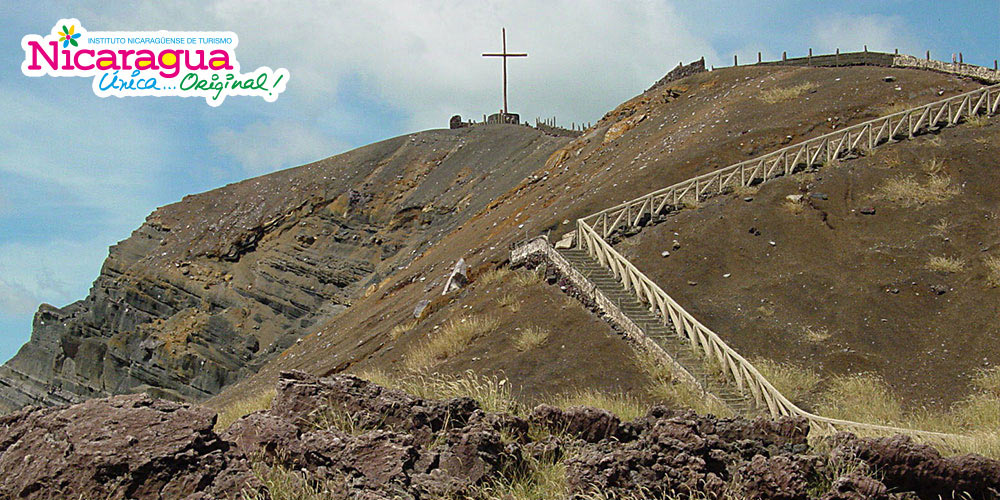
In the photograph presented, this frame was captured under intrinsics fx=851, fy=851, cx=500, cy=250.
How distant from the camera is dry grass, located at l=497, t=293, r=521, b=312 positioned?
62.7 ft

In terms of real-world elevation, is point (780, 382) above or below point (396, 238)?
below

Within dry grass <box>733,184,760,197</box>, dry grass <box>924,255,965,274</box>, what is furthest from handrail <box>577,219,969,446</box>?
dry grass <box>924,255,965,274</box>

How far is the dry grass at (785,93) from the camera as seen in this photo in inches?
1212

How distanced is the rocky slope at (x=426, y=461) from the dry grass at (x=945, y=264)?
43.5 ft

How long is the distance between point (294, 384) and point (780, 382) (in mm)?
9837

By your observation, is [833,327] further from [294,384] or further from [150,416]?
[150,416]

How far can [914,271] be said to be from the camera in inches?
714

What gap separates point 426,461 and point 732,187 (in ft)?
60.4

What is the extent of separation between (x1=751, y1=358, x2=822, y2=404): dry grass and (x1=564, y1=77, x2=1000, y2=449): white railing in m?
0.35

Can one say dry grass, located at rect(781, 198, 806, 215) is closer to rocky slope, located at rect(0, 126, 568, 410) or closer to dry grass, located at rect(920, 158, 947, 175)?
dry grass, located at rect(920, 158, 947, 175)

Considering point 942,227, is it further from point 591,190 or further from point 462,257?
point 462,257

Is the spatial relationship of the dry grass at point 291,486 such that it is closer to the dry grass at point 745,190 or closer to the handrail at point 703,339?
the handrail at point 703,339

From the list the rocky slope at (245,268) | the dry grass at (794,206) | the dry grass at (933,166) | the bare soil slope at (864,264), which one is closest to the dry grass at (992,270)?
the bare soil slope at (864,264)

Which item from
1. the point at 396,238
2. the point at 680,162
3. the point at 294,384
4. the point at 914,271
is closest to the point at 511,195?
the point at 680,162
